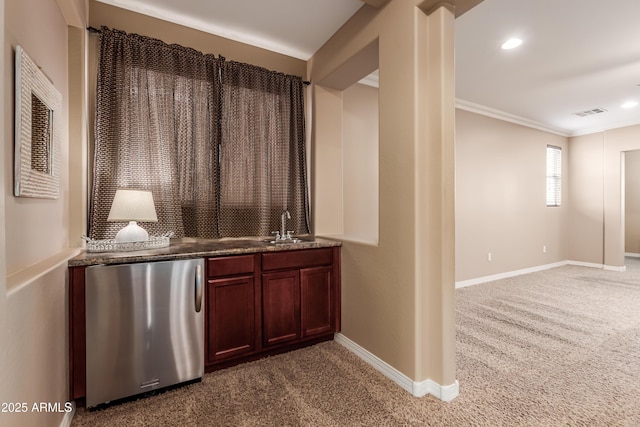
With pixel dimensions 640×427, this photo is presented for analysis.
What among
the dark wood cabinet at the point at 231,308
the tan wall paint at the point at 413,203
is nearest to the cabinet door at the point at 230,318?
the dark wood cabinet at the point at 231,308

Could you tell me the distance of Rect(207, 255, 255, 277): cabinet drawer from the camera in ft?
7.16

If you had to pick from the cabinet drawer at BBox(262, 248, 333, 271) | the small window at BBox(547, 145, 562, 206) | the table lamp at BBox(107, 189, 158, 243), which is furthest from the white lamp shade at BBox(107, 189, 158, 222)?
the small window at BBox(547, 145, 562, 206)

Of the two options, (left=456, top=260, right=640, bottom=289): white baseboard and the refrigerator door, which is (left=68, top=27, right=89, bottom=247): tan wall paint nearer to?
the refrigerator door

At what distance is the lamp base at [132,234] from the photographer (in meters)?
2.14

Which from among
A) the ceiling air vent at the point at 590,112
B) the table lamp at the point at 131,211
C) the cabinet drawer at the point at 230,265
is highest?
the ceiling air vent at the point at 590,112

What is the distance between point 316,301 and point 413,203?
49.6 inches

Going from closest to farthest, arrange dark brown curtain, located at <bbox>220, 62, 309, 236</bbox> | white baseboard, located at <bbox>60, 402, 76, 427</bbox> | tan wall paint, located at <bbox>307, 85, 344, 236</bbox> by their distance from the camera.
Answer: white baseboard, located at <bbox>60, 402, 76, 427</bbox> < dark brown curtain, located at <bbox>220, 62, 309, 236</bbox> < tan wall paint, located at <bbox>307, 85, 344, 236</bbox>

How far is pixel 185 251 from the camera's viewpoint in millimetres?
2137

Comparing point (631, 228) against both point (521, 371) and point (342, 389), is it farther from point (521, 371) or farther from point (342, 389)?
point (342, 389)

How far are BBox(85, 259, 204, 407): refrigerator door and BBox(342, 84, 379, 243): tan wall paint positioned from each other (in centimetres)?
190

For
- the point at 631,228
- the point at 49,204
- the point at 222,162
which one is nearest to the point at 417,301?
the point at 222,162

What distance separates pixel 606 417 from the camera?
1722 mm

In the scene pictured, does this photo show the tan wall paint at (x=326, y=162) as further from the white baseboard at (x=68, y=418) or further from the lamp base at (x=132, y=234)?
the white baseboard at (x=68, y=418)

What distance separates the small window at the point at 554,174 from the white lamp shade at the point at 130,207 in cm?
686
